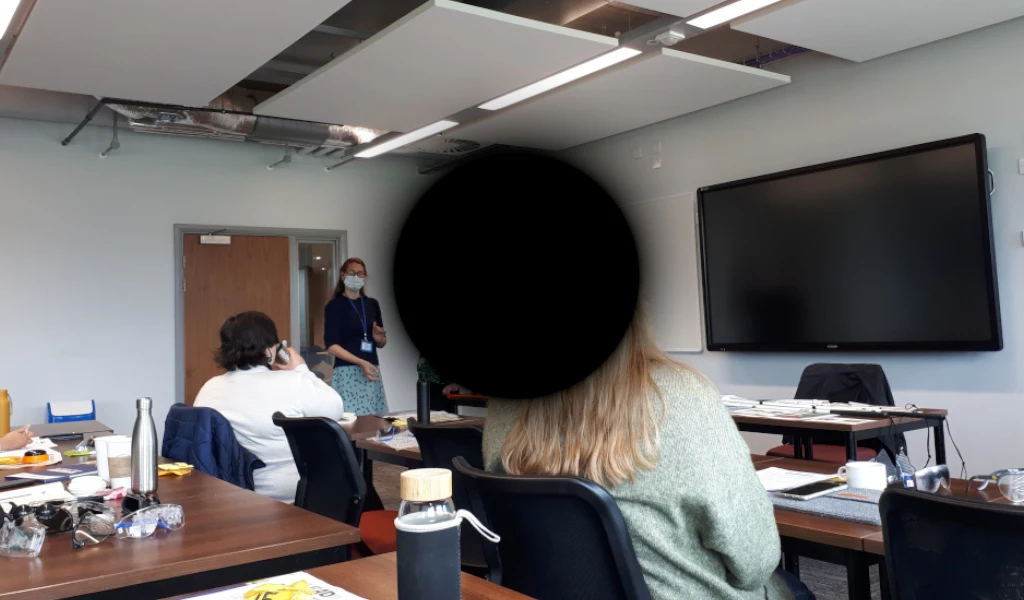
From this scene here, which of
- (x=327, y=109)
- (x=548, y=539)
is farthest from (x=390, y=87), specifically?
(x=548, y=539)

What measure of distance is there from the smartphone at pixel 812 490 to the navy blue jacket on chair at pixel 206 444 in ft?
5.57

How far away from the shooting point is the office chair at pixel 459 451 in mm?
2367

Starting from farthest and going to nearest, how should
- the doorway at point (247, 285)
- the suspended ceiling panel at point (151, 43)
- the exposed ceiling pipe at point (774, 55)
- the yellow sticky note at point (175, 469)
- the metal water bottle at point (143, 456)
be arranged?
the doorway at point (247, 285) → the exposed ceiling pipe at point (774, 55) → the suspended ceiling panel at point (151, 43) → the yellow sticky note at point (175, 469) → the metal water bottle at point (143, 456)

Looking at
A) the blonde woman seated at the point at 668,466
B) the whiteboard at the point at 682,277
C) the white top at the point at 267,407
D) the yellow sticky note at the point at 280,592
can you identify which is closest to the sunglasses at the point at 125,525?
the yellow sticky note at the point at 280,592

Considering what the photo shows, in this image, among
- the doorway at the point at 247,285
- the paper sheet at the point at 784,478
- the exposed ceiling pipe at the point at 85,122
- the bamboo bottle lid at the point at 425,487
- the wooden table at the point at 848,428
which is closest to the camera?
the bamboo bottle lid at the point at 425,487

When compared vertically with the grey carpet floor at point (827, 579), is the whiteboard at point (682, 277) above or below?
above

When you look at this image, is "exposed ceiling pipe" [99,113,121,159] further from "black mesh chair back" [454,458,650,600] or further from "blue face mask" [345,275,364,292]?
"black mesh chair back" [454,458,650,600]

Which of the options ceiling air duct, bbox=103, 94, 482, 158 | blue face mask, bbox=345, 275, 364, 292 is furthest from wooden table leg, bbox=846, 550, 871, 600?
ceiling air duct, bbox=103, 94, 482, 158

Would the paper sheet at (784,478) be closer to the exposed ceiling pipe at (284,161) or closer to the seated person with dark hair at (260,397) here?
the seated person with dark hair at (260,397)

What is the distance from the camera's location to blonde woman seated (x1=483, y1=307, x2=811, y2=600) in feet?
3.98

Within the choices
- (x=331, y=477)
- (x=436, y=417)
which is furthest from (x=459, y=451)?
(x=436, y=417)

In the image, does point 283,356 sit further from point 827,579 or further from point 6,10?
point 827,579

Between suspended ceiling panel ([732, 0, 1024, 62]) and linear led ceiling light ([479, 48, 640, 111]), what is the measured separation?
2.05 ft

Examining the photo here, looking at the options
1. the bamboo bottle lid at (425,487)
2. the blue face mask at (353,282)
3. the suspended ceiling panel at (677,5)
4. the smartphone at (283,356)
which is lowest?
the bamboo bottle lid at (425,487)
